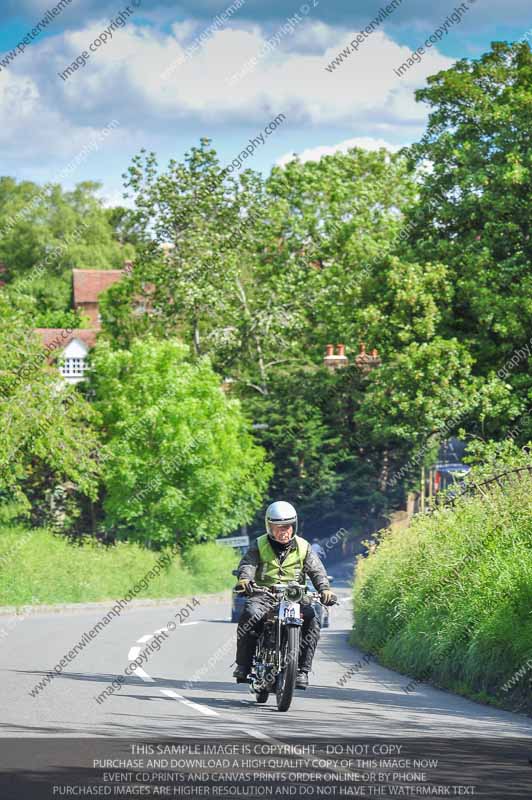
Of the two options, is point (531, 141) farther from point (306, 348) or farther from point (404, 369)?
point (306, 348)

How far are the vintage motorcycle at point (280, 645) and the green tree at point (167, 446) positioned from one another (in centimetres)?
3894

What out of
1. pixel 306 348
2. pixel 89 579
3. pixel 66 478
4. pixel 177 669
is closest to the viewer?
pixel 177 669

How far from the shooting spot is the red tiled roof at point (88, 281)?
89500mm

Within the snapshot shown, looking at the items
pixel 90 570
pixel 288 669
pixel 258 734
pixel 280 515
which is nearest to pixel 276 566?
pixel 280 515

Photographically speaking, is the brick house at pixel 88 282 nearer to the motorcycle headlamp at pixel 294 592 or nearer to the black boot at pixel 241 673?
the black boot at pixel 241 673

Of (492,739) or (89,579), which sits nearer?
(492,739)

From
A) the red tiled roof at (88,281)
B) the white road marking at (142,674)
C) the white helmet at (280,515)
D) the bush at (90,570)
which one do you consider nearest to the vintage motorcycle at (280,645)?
the white helmet at (280,515)

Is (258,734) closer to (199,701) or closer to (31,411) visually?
(199,701)

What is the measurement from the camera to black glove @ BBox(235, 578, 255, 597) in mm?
13453

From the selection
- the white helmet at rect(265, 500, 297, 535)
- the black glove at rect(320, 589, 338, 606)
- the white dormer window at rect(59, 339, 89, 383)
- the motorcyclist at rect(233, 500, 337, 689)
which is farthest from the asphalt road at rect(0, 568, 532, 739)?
the white dormer window at rect(59, 339, 89, 383)

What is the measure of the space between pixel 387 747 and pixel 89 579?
34864 millimetres

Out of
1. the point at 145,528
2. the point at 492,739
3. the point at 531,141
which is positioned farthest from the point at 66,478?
the point at 492,739

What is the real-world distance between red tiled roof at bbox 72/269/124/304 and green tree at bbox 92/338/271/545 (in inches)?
1328

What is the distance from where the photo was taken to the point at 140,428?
5359cm
